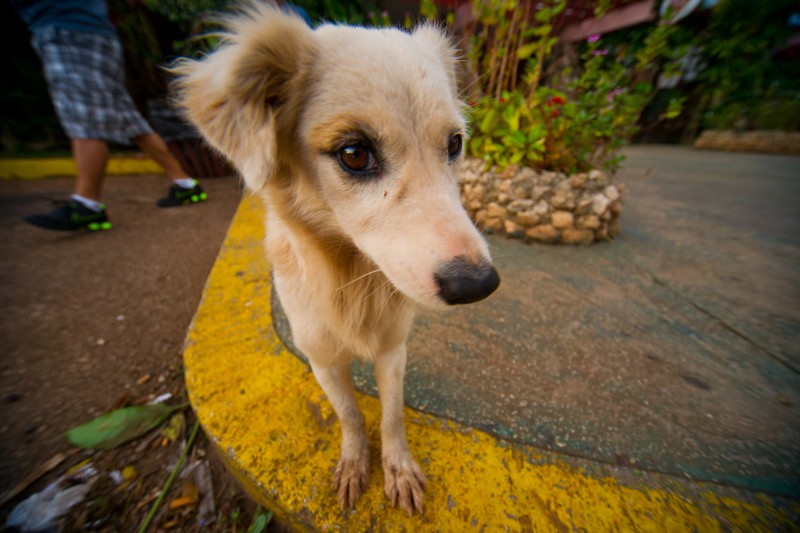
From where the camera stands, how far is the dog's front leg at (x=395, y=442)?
3.53 ft

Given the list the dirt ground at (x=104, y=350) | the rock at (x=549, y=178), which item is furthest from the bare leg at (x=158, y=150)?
the rock at (x=549, y=178)

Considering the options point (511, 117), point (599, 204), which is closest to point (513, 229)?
point (599, 204)

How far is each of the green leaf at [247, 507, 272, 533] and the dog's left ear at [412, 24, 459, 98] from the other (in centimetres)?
185

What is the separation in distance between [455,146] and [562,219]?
218 cm

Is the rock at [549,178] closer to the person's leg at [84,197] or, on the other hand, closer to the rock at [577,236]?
the rock at [577,236]

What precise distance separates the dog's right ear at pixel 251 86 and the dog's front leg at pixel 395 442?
0.82 m

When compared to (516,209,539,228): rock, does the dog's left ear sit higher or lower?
higher

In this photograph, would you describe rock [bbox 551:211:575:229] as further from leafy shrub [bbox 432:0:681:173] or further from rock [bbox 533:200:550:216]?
leafy shrub [bbox 432:0:681:173]

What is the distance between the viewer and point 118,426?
57.4 inches

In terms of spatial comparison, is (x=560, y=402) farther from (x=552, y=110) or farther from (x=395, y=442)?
(x=552, y=110)

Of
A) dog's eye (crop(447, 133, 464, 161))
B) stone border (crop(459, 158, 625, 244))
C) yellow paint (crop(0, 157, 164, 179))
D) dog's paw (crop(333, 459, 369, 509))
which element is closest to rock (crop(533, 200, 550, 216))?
stone border (crop(459, 158, 625, 244))

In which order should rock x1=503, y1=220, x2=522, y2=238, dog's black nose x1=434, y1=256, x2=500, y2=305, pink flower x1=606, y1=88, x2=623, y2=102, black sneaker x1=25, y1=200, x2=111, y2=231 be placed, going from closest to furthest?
dog's black nose x1=434, y1=256, x2=500, y2=305
pink flower x1=606, y1=88, x2=623, y2=102
rock x1=503, y1=220, x2=522, y2=238
black sneaker x1=25, y1=200, x2=111, y2=231

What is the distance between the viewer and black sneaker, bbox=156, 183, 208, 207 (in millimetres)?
4246

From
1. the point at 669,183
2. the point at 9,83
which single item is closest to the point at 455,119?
the point at 669,183
